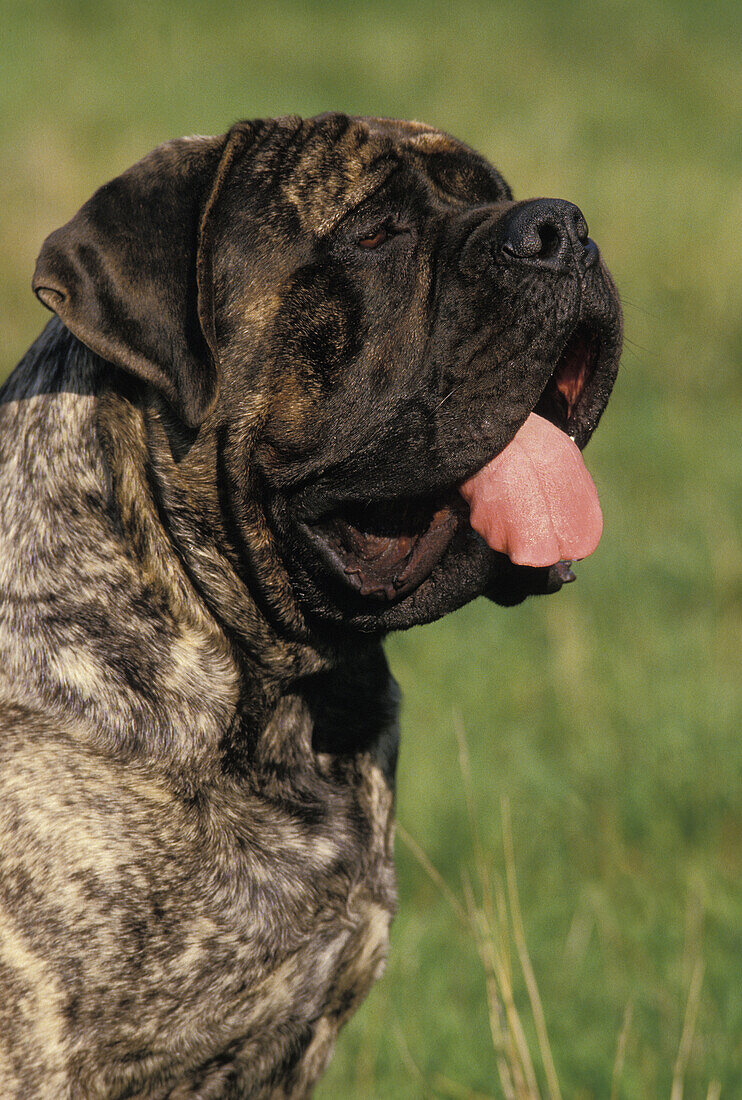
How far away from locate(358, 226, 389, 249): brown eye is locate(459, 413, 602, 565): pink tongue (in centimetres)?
57

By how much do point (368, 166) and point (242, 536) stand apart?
96 centimetres

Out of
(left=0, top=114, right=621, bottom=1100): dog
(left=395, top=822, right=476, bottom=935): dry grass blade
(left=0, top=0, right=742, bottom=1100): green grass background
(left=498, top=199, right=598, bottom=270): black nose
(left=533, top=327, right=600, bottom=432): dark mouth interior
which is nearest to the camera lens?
(left=0, top=114, right=621, bottom=1100): dog

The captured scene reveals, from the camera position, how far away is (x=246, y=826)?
269 centimetres

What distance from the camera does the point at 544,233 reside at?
8.86 feet

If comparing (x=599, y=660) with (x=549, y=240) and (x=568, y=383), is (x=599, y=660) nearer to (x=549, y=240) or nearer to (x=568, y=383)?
(x=568, y=383)

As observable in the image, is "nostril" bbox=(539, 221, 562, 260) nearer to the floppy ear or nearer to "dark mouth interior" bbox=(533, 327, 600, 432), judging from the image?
"dark mouth interior" bbox=(533, 327, 600, 432)

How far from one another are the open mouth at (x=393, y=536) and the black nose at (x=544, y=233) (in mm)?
229

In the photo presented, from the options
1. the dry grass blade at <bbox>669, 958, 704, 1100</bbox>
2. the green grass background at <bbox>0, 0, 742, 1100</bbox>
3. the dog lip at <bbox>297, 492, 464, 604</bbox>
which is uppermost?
the dog lip at <bbox>297, 492, 464, 604</bbox>

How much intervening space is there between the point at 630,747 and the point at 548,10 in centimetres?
2278

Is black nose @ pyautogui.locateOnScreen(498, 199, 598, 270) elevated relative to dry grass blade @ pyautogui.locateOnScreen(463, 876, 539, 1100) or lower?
elevated

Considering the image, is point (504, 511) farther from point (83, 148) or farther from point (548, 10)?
point (548, 10)

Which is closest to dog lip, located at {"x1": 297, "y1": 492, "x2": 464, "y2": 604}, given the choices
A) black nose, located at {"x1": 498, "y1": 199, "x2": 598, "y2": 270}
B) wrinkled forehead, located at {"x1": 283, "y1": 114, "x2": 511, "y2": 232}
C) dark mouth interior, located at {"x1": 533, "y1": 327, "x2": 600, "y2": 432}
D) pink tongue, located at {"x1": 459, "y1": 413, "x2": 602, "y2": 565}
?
pink tongue, located at {"x1": 459, "y1": 413, "x2": 602, "y2": 565}

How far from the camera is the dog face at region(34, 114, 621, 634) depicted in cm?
258

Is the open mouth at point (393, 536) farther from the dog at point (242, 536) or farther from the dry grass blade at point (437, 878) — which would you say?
the dry grass blade at point (437, 878)
